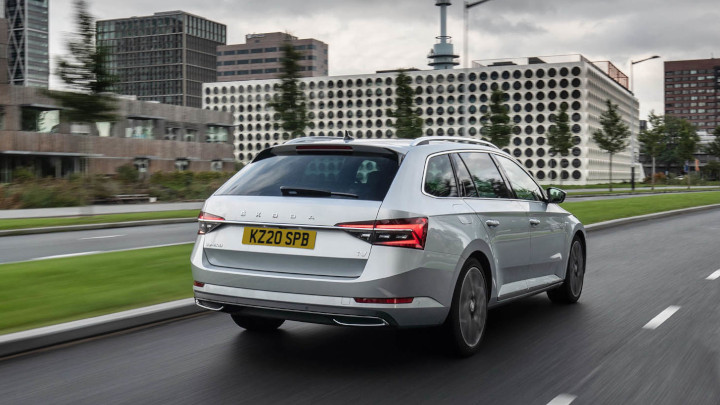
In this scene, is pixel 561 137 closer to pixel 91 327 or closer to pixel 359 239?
pixel 91 327

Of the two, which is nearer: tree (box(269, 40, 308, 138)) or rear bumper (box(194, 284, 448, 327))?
rear bumper (box(194, 284, 448, 327))

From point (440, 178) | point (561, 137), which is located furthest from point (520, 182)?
point (561, 137)

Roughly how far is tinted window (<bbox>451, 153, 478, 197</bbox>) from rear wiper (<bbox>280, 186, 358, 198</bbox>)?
114 centimetres

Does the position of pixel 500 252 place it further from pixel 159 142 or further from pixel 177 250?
pixel 159 142

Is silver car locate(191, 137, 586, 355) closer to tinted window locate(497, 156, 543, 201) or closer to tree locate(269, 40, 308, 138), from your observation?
tinted window locate(497, 156, 543, 201)

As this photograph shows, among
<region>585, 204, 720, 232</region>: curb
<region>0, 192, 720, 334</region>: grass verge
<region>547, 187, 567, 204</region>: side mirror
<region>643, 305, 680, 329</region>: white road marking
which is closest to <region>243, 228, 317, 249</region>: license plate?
<region>0, 192, 720, 334</region>: grass verge

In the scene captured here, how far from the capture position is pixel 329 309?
479 centimetres

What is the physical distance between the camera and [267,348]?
5.71 m

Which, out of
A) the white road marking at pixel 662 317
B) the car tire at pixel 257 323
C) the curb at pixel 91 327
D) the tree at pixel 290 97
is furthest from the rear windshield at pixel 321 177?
the tree at pixel 290 97

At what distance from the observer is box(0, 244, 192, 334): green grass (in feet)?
21.8

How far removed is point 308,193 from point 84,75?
18.6 meters

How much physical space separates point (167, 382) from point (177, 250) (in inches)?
287

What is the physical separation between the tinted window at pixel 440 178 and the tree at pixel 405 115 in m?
37.9

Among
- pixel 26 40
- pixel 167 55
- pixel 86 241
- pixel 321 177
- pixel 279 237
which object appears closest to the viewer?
pixel 279 237
